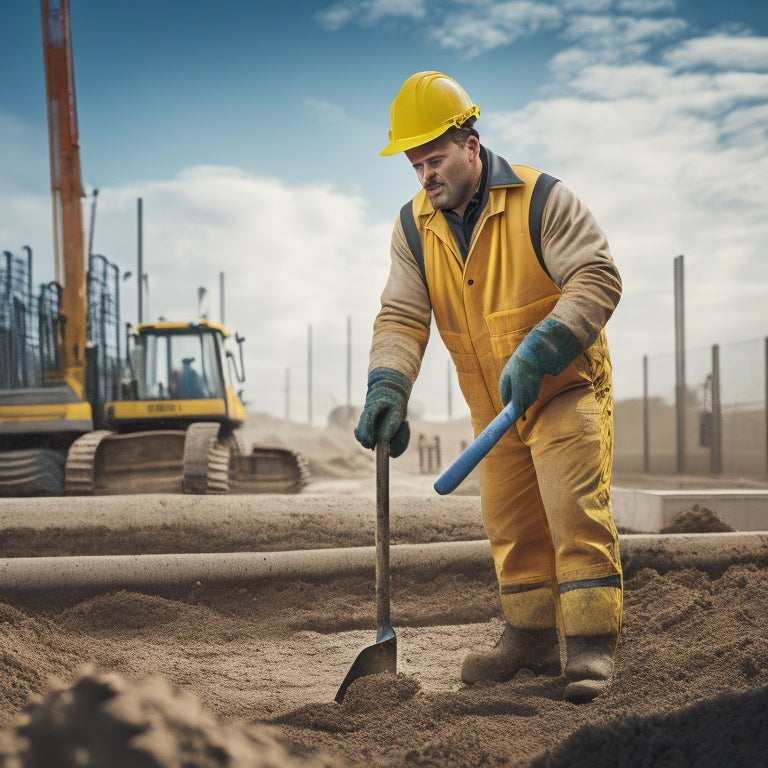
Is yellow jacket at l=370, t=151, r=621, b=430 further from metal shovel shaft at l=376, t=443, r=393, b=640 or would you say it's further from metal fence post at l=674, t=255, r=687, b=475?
metal fence post at l=674, t=255, r=687, b=475

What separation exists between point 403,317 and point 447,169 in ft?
1.92

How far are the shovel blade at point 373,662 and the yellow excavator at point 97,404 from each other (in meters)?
6.81

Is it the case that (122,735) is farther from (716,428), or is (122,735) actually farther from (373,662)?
(716,428)

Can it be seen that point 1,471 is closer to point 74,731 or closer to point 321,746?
point 321,746

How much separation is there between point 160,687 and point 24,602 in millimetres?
3039

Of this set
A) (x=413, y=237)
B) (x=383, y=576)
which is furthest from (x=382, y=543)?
(x=413, y=237)

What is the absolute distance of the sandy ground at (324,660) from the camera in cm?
125

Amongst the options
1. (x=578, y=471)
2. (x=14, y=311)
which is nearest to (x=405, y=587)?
(x=578, y=471)

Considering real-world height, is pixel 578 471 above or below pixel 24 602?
above

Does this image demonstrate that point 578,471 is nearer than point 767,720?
No

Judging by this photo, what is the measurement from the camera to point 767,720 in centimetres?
184

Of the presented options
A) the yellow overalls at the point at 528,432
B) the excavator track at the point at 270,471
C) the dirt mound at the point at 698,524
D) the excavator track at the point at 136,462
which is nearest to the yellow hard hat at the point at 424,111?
the yellow overalls at the point at 528,432

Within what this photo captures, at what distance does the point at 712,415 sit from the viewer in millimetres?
13055

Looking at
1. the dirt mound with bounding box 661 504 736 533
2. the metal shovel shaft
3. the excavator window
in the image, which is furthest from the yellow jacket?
the excavator window
